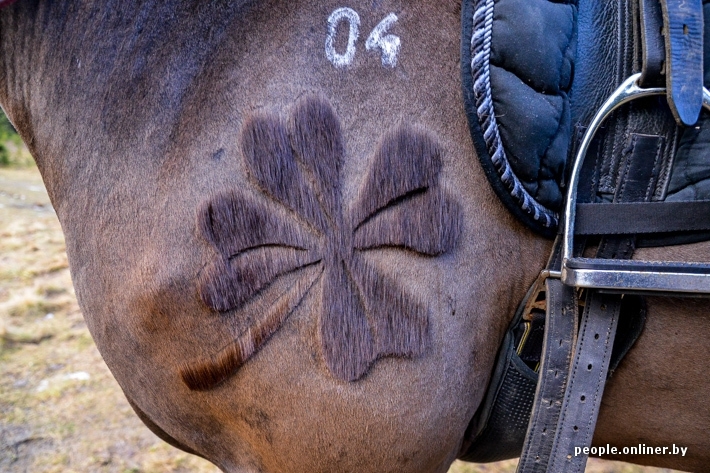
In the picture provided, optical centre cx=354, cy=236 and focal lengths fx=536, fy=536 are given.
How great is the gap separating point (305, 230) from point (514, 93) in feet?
1.45

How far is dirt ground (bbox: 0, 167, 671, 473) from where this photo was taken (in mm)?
2422

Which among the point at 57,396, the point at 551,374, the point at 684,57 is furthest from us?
the point at 57,396

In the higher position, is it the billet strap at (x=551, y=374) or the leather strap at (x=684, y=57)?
the leather strap at (x=684, y=57)

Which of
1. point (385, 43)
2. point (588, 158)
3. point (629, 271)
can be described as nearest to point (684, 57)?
point (588, 158)

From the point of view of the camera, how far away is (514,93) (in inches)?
37.4

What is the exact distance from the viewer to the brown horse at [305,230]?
95 cm

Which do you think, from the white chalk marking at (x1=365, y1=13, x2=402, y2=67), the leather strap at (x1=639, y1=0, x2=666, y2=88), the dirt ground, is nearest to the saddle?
the leather strap at (x1=639, y1=0, x2=666, y2=88)

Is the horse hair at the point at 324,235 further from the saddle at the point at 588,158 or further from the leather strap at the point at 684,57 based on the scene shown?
the leather strap at the point at 684,57

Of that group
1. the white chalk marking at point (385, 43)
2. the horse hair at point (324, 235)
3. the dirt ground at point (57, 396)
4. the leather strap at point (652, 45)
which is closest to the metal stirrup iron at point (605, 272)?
the leather strap at point (652, 45)

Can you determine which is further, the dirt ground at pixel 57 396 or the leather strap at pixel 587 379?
the dirt ground at pixel 57 396

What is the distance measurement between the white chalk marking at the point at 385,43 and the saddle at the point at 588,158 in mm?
124

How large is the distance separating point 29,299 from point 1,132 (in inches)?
220

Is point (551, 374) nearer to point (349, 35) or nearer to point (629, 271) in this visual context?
point (629, 271)

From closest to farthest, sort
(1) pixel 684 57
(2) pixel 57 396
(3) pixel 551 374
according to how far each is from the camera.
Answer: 1. (1) pixel 684 57
2. (3) pixel 551 374
3. (2) pixel 57 396
